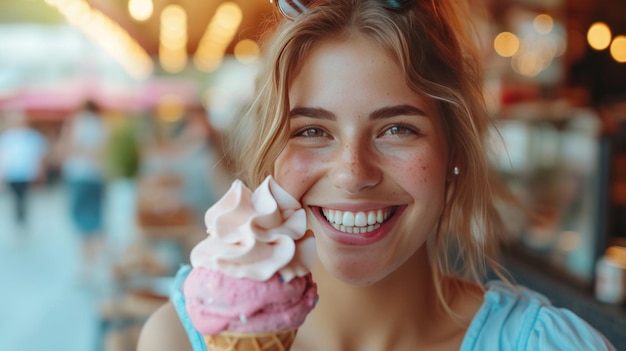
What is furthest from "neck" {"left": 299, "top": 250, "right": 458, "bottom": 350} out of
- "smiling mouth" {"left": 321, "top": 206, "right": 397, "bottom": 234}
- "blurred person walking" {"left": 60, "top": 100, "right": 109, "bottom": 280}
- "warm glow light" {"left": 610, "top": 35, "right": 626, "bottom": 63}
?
"blurred person walking" {"left": 60, "top": 100, "right": 109, "bottom": 280}

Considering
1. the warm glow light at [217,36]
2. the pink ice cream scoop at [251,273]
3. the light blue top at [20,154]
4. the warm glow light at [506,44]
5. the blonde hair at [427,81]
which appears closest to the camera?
the pink ice cream scoop at [251,273]

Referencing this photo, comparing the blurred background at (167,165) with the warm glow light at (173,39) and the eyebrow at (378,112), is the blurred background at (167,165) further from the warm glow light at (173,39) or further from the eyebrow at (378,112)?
the eyebrow at (378,112)

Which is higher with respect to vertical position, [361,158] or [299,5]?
[299,5]

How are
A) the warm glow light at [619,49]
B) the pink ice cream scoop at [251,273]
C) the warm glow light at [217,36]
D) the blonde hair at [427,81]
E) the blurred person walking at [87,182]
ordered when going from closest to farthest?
the pink ice cream scoop at [251,273] < the blonde hair at [427,81] < the warm glow light at [619,49] < the blurred person walking at [87,182] < the warm glow light at [217,36]

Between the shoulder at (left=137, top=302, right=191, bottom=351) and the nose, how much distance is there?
0.57 meters

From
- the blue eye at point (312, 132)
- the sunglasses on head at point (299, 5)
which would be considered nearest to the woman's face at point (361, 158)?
the blue eye at point (312, 132)

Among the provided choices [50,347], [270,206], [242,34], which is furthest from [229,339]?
[50,347]

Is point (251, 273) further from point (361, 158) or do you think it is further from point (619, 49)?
point (619, 49)

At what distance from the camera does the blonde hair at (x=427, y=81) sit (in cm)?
155

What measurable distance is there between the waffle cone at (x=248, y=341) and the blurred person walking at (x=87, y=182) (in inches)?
244

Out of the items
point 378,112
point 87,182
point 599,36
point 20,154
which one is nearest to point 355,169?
point 378,112

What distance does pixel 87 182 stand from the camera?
712 centimetres

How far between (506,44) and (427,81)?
22.3 ft

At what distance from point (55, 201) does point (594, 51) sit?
9.09 meters
